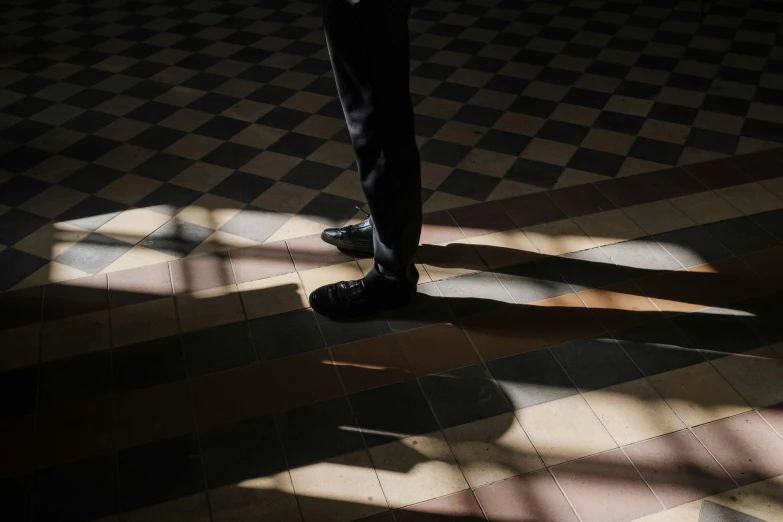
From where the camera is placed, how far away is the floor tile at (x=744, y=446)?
242cm

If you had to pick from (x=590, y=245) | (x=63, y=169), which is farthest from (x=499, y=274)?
(x=63, y=169)

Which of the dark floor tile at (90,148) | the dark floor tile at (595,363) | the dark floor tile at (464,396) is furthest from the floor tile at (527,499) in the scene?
the dark floor tile at (90,148)

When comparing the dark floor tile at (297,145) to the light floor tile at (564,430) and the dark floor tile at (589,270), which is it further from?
the light floor tile at (564,430)

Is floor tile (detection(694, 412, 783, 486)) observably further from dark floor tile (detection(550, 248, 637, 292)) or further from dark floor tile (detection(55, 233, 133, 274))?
dark floor tile (detection(55, 233, 133, 274))

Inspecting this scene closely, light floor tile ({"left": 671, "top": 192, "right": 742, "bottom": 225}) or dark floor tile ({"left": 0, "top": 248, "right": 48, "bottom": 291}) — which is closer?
dark floor tile ({"left": 0, "top": 248, "right": 48, "bottom": 291})

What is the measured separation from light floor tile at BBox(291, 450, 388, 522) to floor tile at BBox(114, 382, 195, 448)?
0.53m

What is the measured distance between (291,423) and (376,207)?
92 cm

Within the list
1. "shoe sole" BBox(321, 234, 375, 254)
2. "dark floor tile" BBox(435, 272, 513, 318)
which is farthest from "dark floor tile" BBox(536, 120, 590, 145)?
"shoe sole" BBox(321, 234, 375, 254)

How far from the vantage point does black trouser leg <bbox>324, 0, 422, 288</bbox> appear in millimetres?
2381

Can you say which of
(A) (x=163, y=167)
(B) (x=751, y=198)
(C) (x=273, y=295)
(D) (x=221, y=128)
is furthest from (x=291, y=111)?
(B) (x=751, y=198)

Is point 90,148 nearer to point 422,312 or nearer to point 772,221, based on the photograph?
point 422,312

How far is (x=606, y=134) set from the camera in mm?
4570

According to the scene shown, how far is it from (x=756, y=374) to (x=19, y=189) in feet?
13.3

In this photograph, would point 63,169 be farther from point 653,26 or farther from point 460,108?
point 653,26
